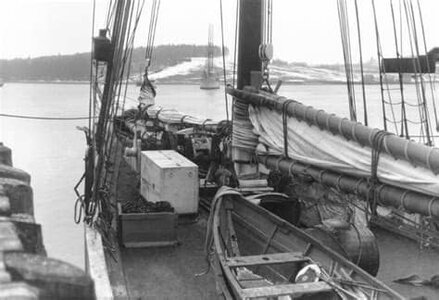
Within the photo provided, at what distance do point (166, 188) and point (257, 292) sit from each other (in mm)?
4202

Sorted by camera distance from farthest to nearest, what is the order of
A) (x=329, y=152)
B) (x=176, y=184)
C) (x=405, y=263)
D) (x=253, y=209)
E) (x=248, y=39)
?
(x=248, y=39) → (x=176, y=184) → (x=405, y=263) → (x=253, y=209) → (x=329, y=152)

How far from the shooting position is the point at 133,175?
12578 mm

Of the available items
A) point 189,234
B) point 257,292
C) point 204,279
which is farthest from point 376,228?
point 257,292

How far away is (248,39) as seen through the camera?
8.77 meters

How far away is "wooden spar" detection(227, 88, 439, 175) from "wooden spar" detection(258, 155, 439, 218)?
293 mm

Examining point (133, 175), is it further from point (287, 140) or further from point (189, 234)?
point (287, 140)

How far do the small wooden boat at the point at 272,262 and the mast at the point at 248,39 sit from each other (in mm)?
2652

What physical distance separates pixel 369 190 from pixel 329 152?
807 millimetres

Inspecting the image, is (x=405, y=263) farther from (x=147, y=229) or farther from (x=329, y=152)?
(x=147, y=229)

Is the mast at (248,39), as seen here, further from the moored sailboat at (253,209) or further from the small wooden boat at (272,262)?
the small wooden boat at (272,262)

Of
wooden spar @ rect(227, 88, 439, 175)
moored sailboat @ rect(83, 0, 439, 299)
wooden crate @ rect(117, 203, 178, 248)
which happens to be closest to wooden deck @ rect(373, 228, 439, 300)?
moored sailboat @ rect(83, 0, 439, 299)

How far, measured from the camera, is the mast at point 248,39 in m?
8.50

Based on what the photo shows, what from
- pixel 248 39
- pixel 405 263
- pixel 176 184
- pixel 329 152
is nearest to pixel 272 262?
pixel 329 152

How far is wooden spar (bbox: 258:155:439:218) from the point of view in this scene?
4.67 m
